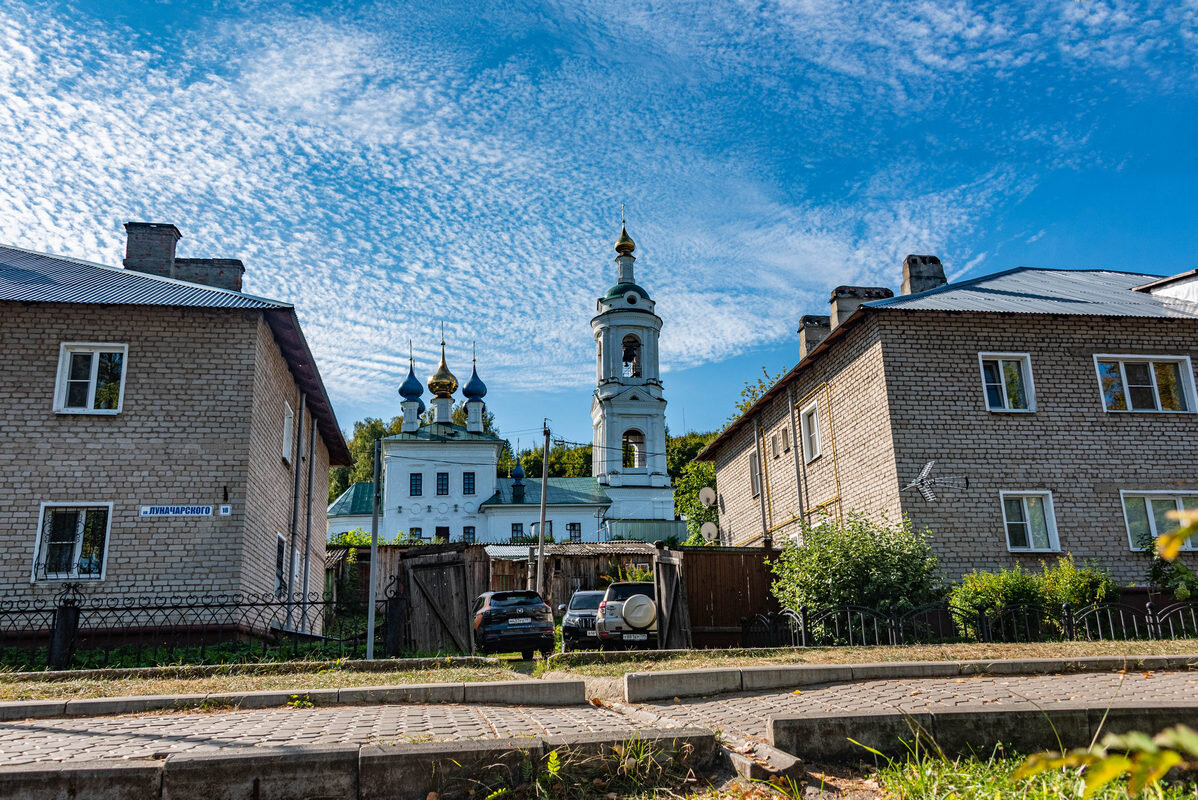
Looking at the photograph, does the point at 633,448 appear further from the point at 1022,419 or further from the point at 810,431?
the point at 1022,419

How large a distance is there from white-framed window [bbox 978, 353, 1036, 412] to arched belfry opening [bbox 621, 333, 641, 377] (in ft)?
111

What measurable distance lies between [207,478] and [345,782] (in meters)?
12.7

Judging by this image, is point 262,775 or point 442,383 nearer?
point 262,775

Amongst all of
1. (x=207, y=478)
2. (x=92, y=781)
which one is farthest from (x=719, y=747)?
(x=207, y=478)

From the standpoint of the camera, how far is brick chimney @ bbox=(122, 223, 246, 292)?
67.4 ft

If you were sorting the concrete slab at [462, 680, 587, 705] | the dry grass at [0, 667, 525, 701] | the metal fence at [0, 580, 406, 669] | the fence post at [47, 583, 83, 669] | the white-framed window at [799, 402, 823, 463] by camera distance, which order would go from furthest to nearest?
the white-framed window at [799, 402, 823, 463] < the metal fence at [0, 580, 406, 669] < the fence post at [47, 583, 83, 669] < the dry grass at [0, 667, 525, 701] < the concrete slab at [462, 680, 587, 705]

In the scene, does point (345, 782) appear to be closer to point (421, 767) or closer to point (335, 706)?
point (421, 767)

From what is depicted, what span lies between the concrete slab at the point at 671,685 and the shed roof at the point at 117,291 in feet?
37.6

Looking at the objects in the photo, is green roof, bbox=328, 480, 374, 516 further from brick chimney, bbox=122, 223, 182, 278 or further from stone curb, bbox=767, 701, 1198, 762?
stone curb, bbox=767, 701, 1198, 762

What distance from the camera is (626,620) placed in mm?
17094

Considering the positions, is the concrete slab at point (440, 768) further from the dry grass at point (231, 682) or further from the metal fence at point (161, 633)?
the metal fence at point (161, 633)

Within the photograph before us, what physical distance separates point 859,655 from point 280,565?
1394 centimetres

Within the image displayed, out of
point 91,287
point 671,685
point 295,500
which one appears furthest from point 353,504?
point 671,685

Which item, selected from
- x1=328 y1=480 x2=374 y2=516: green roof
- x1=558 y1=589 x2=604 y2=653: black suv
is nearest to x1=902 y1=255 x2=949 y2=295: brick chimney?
x1=558 y1=589 x2=604 y2=653: black suv
